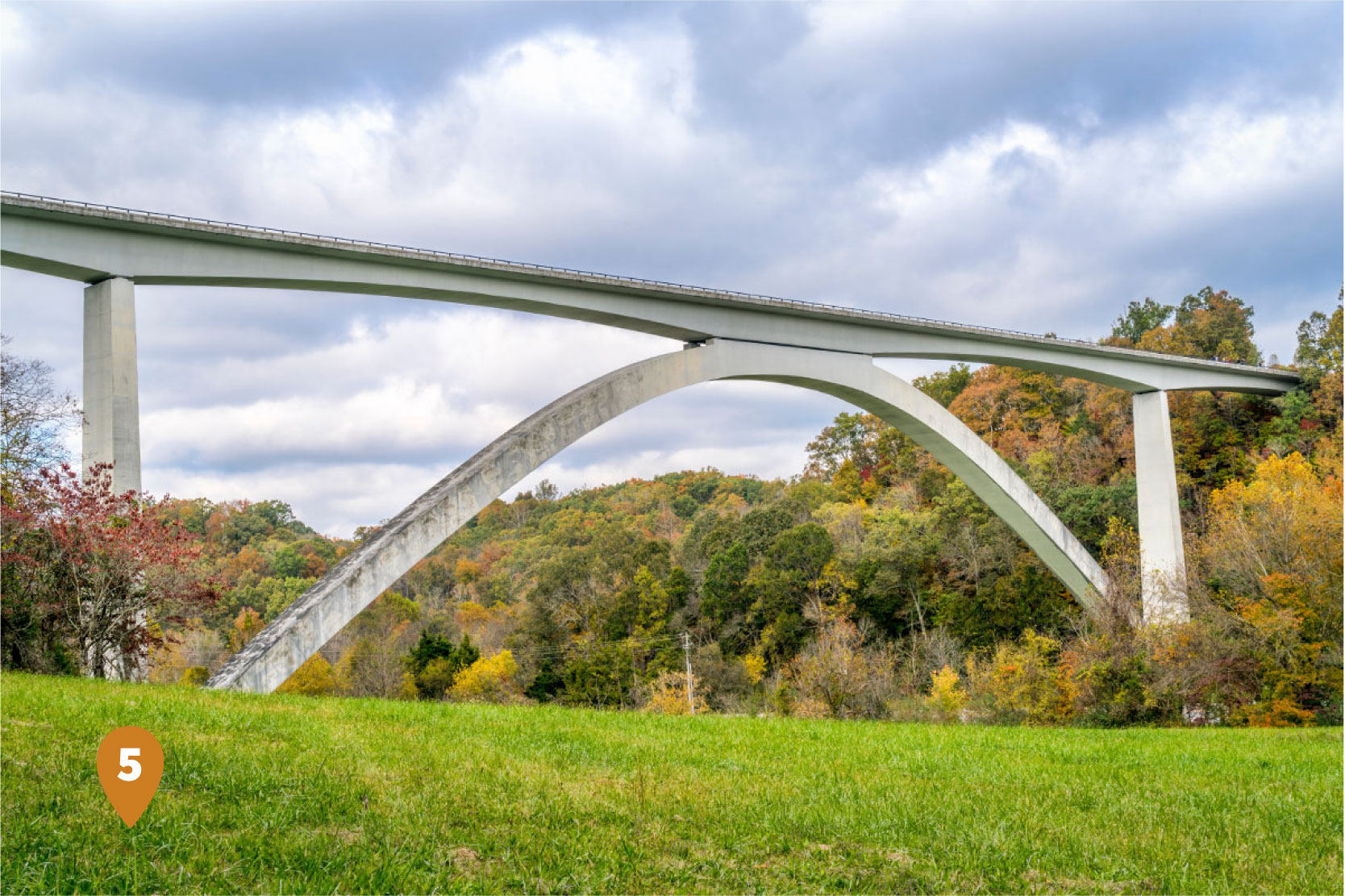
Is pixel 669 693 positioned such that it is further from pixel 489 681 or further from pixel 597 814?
pixel 597 814

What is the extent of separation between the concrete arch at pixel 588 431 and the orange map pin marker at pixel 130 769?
6.90 metres

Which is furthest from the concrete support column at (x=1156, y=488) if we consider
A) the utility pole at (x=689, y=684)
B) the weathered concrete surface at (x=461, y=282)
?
the utility pole at (x=689, y=684)

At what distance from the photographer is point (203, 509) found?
49938 millimetres

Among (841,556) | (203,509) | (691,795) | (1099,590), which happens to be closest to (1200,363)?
(1099,590)

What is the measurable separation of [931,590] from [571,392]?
22.6 metres

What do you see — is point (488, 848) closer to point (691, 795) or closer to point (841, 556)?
point (691, 795)

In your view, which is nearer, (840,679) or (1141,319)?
(840,679)

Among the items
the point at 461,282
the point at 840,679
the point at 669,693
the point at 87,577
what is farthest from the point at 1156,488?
the point at 87,577

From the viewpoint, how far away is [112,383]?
45.9 ft

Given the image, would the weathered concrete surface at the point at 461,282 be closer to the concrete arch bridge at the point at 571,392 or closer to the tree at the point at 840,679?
the concrete arch bridge at the point at 571,392

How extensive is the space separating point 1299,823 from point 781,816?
3251 millimetres

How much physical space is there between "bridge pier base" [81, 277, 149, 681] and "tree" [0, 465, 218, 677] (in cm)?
155

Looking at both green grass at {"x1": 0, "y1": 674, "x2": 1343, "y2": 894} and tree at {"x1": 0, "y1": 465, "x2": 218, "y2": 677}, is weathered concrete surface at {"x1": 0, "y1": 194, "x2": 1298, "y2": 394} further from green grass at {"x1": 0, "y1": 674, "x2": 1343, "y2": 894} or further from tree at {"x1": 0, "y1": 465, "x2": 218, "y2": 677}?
green grass at {"x1": 0, "y1": 674, "x2": 1343, "y2": 894}

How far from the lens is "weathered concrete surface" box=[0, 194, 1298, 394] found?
13.9m
